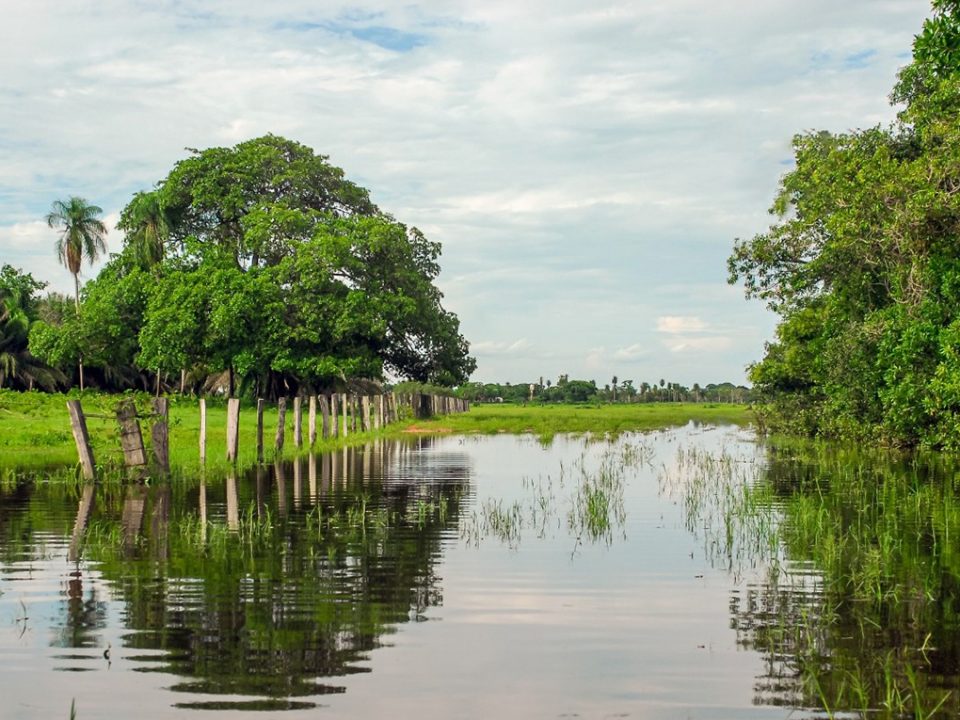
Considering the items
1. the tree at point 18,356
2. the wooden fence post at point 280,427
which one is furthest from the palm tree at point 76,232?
the wooden fence post at point 280,427

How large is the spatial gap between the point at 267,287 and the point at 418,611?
39957 mm

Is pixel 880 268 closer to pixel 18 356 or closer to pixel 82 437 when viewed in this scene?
pixel 82 437

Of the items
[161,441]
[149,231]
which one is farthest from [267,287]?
[161,441]

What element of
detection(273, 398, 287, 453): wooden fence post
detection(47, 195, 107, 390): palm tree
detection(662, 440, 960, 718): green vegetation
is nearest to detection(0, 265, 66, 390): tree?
detection(47, 195, 107, 390): palm tree

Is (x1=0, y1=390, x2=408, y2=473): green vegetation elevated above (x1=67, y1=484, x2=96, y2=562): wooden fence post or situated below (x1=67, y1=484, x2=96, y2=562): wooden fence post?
above

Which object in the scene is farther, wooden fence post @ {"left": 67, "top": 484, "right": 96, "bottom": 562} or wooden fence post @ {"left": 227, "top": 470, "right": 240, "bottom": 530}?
wooden fence post @ {"left": 227, "top": 470, "right": 240, "bottom": 530}

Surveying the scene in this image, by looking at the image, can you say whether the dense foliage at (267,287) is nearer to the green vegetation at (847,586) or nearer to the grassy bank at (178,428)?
the grassy bank at (178,428)

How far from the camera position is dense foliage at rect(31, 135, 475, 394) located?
1893 inches

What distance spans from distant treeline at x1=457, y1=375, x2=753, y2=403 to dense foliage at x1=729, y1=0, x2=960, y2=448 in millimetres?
71174

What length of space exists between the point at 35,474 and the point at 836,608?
18.1 metres

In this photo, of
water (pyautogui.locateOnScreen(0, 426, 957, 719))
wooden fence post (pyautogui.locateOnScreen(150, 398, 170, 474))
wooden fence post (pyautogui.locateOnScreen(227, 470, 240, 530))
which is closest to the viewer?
water (pyautogui.locateOnScreen(0, 426, 957, 719))

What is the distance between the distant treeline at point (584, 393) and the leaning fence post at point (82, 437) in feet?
281

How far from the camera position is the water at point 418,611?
7.02 m

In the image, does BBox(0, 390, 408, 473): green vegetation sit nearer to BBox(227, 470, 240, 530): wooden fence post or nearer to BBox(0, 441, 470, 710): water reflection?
BBox(227, 470, 240, 530): wooden fence post
